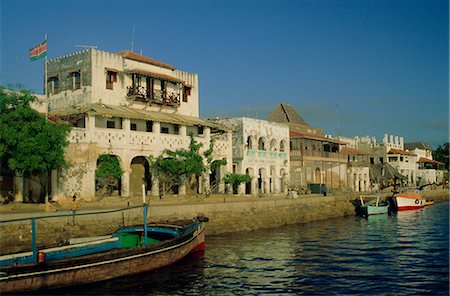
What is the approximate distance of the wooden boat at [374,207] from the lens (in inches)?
1880

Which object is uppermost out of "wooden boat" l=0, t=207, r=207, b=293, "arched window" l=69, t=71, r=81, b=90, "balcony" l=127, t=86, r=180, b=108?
"arched window" l=69, t=71, r=81, b=90

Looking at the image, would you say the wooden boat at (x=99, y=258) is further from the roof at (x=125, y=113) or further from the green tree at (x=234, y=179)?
the green tree at (x=234, y=179)

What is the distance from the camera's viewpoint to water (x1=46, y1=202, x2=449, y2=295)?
57.8 feet

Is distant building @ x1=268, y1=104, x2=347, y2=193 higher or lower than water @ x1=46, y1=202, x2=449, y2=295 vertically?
higher

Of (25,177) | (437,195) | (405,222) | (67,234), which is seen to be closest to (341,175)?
(437,195)

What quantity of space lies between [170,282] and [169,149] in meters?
22.5

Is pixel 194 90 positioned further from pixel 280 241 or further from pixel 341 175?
pixel 341 175

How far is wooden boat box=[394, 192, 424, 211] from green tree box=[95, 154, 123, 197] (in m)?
32.8

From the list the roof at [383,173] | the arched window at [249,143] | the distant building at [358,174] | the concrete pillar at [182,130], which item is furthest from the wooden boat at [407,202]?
the concrete pillar at [182,130]

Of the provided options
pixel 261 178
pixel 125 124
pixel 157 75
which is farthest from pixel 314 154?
pixel 125 124

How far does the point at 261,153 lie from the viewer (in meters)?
52.2

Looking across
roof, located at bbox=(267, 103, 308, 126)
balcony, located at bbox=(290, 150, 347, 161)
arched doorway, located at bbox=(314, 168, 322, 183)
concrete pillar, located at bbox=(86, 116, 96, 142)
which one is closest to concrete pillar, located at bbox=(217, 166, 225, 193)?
balcony, located at bbox=(290, 150, 347, 161)

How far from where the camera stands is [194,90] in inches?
1842

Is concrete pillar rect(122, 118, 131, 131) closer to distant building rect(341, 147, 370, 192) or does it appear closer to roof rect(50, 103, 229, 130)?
roof rect(50, 103, 229, 130)
